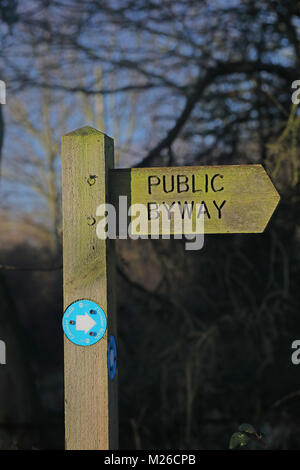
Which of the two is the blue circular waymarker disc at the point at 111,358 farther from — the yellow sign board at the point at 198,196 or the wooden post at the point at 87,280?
the yellow sign board at the point at 198,196

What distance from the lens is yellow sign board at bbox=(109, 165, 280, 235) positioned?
76.8 inches

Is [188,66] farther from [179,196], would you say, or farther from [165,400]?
[179,196]

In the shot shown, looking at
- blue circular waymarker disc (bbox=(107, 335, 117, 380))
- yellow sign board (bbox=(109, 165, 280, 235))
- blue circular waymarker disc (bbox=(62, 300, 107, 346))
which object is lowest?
blue circular waymarker disc (bbox=(107, 335, 117, 380))

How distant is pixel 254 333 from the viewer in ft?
14.5

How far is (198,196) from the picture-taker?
198 centimetres

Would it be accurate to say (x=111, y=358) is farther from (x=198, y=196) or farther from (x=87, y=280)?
(x=198, y=196)

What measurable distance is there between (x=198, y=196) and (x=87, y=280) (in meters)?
0.44

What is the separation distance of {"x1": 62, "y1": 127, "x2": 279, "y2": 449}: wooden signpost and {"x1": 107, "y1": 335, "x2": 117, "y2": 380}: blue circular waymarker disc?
2 cm

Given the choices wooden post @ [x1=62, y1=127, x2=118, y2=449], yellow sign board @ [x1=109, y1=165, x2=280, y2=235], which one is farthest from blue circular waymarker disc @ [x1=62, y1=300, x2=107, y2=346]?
yellow sign board @ [x1=109, y1=165, x2=280, y2=235]

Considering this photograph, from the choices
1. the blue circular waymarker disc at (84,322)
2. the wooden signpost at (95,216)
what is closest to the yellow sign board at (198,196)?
the wooden signpost at (95,216)

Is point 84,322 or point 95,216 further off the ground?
point 95,216

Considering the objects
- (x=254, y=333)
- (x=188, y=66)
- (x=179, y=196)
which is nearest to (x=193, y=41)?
(x=188, y=66)

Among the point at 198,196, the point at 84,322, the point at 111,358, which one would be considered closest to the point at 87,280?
the point at 84,322

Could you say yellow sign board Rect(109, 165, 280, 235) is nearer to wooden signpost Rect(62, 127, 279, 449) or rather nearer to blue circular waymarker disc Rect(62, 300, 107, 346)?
wooden signpost Rect(62, 127, 279, 449)
